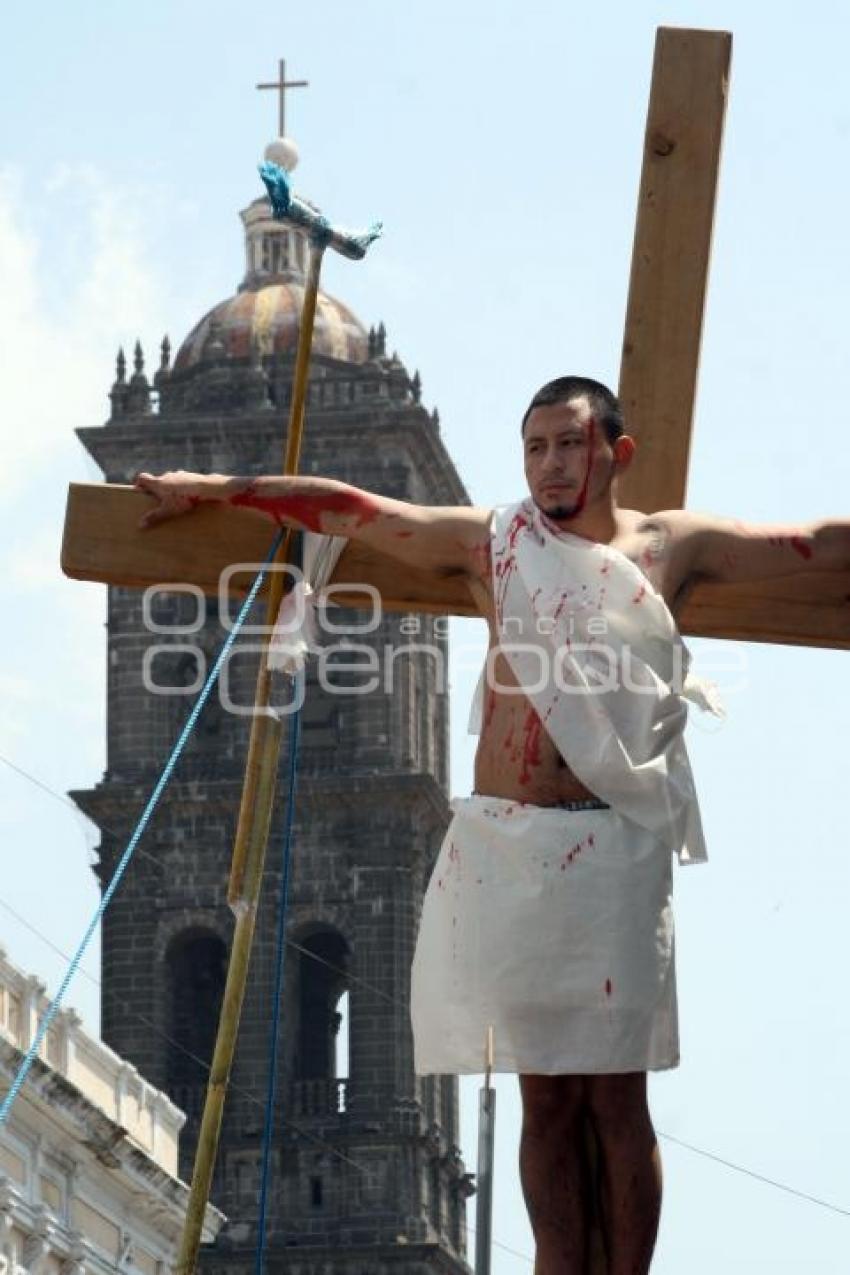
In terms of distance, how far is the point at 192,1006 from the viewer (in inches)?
2291

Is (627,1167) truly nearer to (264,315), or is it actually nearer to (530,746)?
(530,746)

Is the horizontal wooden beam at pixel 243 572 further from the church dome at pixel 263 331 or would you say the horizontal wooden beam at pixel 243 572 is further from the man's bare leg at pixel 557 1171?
the church dome at pixel 263 331

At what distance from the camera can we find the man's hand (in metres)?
6.04

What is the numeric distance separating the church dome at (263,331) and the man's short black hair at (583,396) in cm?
5490

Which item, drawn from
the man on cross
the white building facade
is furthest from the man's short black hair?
the white building facade

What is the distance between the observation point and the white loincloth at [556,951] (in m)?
5.20

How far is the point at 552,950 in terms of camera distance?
5219mm

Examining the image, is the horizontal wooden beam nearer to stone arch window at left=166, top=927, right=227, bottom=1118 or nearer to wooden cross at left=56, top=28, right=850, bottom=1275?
wooden cross at left=56, top=28, right=850, bottom=1275

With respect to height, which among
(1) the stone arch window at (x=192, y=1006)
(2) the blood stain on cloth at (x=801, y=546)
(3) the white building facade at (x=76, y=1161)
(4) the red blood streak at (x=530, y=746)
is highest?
(1) the stone arch window at (x=192, y=1006)

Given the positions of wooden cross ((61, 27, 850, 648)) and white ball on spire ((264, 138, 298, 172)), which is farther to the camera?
white ball on spire ((264, 138, 298, 172))

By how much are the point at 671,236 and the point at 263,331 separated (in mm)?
55011

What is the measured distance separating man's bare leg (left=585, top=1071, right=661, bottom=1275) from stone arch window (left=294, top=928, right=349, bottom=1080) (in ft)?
175

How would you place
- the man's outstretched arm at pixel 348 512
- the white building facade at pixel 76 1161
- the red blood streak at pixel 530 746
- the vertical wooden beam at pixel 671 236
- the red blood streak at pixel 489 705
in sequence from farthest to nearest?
the white building facade at pixel 76 1161 → the vertical wooden beam at pixel 671 236 → the man's outstretched arm at pixel 348 512 → the red blood streak at pixel 489 705 → the red blood streak at pixel 530 746

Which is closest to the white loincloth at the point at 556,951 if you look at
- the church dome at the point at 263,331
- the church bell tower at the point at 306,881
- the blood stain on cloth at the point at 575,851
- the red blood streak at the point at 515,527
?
the blood stain on cloth at the point at 575,851
